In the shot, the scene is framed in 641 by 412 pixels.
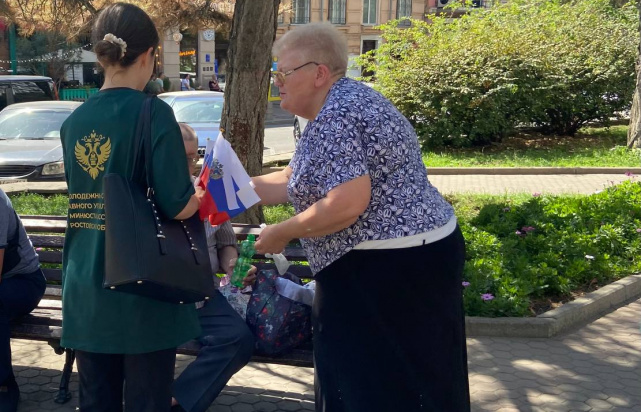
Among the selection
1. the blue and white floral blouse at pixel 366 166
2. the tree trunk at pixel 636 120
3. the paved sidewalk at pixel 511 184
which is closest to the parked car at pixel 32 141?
the paved sidewalk at pixel 511 184

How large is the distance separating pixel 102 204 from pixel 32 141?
9.61 meters

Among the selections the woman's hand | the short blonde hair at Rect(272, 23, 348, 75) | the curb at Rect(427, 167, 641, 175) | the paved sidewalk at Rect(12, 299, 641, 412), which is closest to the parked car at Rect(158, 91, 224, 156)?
the curb at Rect(427, 167, 641, 175)

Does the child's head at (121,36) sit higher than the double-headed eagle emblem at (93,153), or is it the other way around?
the child's head at (121,36)

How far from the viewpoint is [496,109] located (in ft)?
45.7

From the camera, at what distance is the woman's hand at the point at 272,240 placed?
2598 millimetres

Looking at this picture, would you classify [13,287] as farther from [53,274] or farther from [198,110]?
[198,110]

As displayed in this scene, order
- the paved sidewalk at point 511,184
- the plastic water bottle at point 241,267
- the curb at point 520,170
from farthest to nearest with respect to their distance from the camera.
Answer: the curb at point 520,170 < the paved sidewalk at point 511,184 < the plastic water bottle at point 241,267

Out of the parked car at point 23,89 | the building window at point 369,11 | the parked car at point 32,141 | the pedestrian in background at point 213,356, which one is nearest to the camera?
the pedestrian in background at point 213,356

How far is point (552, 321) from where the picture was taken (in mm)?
5051

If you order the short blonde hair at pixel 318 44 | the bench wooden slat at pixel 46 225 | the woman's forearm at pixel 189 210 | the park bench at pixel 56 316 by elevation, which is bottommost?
the park bench at pixel 56 316

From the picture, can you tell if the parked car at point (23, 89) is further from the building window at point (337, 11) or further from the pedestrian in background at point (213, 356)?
the building window at point (337, 11)

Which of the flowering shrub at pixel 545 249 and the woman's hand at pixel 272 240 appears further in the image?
the flowering shrub at pixel 545 249

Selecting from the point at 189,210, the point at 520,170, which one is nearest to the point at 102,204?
the point at 189,210

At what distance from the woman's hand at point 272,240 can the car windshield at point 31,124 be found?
9690mm
